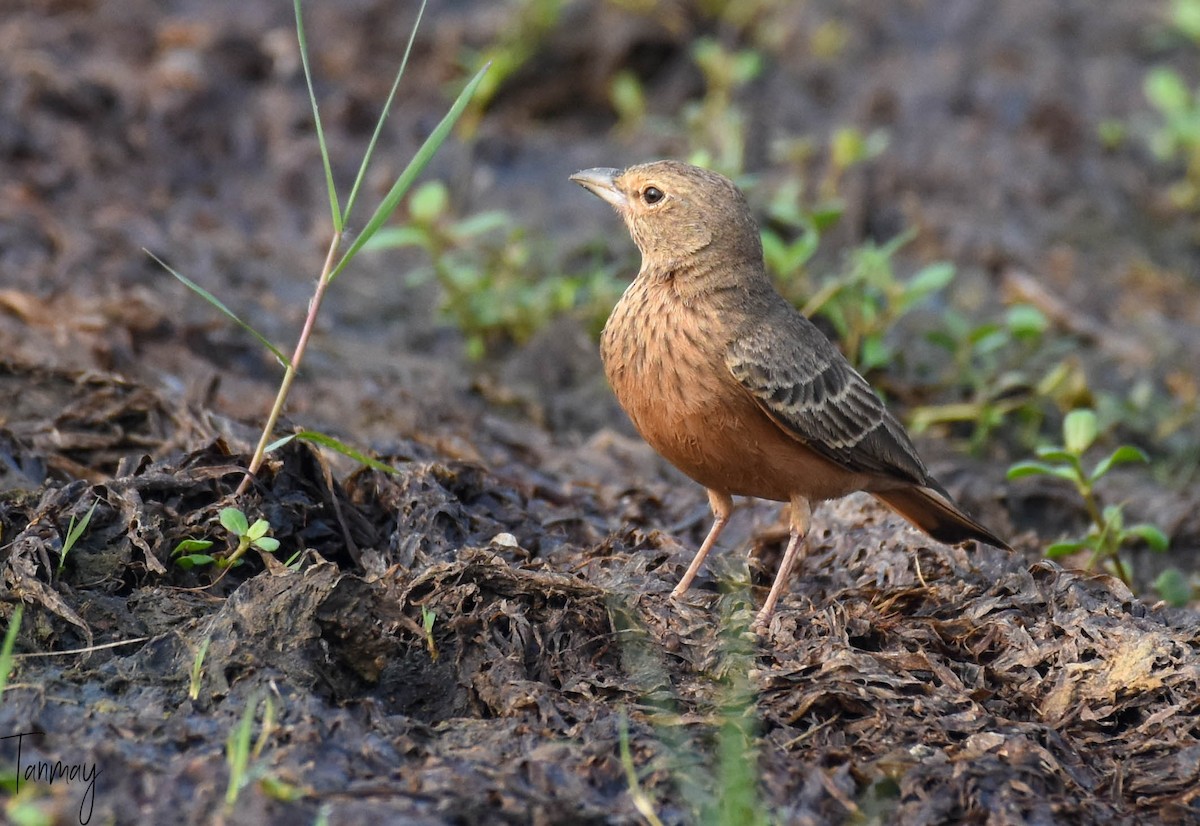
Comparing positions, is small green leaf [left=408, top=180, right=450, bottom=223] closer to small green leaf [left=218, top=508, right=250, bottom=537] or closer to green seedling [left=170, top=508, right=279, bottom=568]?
green seedling [left=170, top=508, right=279, bottom=568]

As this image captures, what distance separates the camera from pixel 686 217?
214 inches

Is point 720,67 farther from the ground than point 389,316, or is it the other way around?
point 720,67

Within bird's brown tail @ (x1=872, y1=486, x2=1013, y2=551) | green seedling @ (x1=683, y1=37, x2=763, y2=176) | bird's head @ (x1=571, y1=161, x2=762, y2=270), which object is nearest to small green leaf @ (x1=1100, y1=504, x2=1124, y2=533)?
bird's brown tail @ (x1=872, y1=486, x2=1013, y2=551)

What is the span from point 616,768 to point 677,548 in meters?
1.62

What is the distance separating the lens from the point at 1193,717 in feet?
13.6

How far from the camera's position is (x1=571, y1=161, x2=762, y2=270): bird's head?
537 centimetres

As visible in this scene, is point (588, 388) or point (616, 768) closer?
point (616, 768)

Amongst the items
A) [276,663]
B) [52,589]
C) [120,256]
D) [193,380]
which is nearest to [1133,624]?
[276,663]

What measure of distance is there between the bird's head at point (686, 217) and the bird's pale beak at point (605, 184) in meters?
0.03

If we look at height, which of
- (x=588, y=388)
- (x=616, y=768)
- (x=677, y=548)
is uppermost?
(x=616, y=768)

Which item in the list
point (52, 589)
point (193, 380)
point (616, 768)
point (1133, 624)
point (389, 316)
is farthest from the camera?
point (389, 316)

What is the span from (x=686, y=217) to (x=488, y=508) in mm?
1286

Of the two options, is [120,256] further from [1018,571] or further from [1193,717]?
[1193,717]

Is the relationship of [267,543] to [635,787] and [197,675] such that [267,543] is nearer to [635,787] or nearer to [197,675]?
[197,675]
